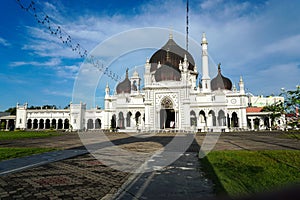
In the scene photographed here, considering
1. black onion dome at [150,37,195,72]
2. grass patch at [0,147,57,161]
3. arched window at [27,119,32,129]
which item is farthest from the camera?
arched window at [27,119,32,129]

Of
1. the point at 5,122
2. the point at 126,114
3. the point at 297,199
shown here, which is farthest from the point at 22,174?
the point at 5,122

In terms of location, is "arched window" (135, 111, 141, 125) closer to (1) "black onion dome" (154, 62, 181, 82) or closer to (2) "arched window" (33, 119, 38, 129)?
(1) "black onion dome" (154, 62, 181, 82)

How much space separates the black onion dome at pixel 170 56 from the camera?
46694 mm

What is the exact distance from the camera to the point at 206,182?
224 inches

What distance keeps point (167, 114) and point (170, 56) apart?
12.8 m

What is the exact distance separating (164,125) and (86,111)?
80.9 ft

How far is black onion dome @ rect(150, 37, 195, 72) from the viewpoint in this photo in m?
46.7

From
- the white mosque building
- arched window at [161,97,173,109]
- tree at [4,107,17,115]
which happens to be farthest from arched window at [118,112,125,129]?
tree at [4,107,17,115]

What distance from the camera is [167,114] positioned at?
141 ft

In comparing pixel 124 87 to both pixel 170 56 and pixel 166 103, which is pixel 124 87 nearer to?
pixel 170 56

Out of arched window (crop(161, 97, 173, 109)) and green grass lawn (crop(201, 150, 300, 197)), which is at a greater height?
arched window (crop(161, 97, 173, 109))

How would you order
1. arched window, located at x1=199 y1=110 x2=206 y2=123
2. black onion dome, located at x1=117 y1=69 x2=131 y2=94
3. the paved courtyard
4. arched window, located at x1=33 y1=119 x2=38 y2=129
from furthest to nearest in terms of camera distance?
arched window, located at x1=33 y1=119 x2=38 y2=129 < black onion dome, located at x1=117 y1=69 x2=131 y2=94 < arched window, located at x1=199 y1=110 x2=206 y2=123 < the paved courtyard

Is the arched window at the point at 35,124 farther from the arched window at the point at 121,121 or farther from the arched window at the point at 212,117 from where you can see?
the arched window at the point at 212,117

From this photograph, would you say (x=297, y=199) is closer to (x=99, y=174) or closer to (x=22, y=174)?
(x=99, y=174)
